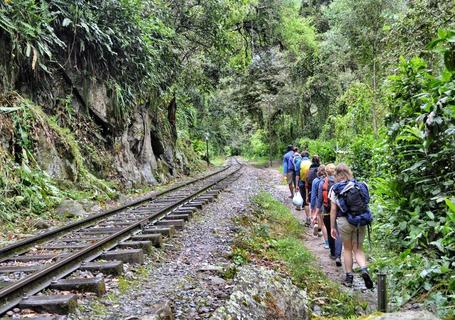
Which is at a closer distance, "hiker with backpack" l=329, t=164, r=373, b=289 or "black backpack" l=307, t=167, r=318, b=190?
"hiker with backpack" l=329, t=164, r=373, b=289

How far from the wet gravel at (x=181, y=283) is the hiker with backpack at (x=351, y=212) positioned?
178cm

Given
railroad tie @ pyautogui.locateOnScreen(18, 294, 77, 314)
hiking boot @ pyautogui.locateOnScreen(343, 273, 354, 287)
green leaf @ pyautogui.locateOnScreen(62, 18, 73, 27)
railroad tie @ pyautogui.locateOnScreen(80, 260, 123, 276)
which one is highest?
green leaf @ pyautogui.locateOnScreen(62, 18, 73, 27)

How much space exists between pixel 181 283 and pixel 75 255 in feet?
5.22

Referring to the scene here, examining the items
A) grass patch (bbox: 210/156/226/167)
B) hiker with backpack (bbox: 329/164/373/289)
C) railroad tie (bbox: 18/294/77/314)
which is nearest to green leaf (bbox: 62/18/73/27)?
hiker with backpack (bbox: 329/164/373/289)

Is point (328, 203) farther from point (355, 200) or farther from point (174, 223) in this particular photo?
point (174, 223)

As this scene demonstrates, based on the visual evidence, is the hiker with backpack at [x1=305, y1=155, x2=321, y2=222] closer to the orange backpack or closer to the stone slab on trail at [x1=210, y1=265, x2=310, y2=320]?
the orange backpack

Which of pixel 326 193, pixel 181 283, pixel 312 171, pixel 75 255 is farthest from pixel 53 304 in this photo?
pixel 312 171

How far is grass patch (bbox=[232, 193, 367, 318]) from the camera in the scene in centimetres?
584

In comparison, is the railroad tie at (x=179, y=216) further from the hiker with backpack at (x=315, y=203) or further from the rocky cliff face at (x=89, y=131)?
the rocky cliff face at (x=89, y=131)

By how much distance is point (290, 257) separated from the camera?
7664mm

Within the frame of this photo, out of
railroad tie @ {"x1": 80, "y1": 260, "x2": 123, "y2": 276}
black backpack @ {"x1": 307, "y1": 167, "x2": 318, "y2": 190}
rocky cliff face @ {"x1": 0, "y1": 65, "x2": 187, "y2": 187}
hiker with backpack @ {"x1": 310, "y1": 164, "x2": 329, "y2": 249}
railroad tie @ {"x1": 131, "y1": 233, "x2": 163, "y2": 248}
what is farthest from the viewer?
rocky cliff face @ {"x1": 0, "y1": 65, "x2": 187, "y2": 187}

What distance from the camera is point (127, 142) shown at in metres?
17.8

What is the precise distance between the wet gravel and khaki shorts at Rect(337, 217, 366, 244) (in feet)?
5.71

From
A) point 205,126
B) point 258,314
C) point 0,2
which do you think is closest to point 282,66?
point 205,126
